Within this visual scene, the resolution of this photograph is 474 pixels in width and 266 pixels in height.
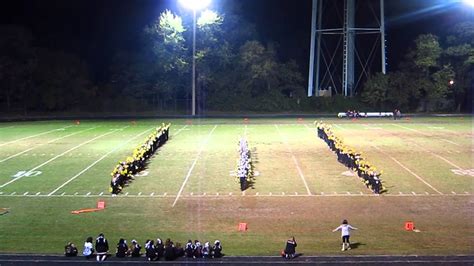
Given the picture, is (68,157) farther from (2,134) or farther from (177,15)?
(177,15)

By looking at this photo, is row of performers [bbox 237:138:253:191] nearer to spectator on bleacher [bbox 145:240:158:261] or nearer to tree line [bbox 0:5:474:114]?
spectator on bleacher [bbox 145:240:158:261]

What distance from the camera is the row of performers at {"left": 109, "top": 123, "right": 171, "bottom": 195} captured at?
2262 centimetres

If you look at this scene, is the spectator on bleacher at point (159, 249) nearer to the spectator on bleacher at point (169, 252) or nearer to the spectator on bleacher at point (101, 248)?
the spectator on bleacher at point (169, 252)

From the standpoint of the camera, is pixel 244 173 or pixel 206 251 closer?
pixel 206 251

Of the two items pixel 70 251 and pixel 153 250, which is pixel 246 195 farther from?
pixel 70 251

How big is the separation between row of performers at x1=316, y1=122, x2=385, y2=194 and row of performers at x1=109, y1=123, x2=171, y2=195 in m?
9.15

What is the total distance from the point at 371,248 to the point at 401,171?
11430 mm

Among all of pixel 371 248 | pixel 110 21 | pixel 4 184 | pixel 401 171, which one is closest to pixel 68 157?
pixel 4 184

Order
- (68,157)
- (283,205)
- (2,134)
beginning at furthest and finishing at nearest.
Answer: (2,134) < (68,157) < (283,205)

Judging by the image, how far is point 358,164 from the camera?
2497cm

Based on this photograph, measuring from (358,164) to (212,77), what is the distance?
41.5 metres

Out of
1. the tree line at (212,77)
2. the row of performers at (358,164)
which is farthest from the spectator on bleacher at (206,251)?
the tree line at (212,77)

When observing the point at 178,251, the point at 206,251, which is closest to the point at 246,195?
the point at 206,251

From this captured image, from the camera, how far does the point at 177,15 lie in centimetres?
6531
